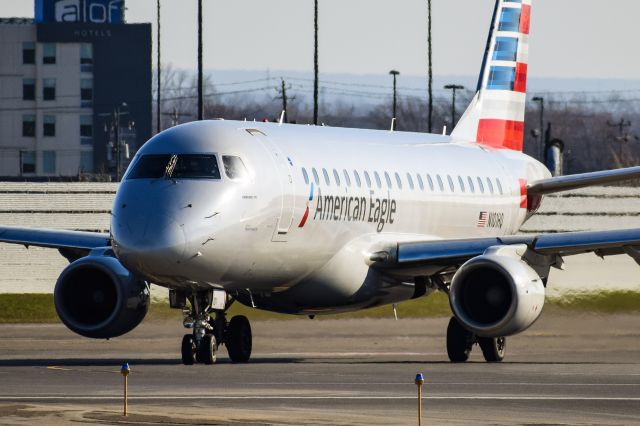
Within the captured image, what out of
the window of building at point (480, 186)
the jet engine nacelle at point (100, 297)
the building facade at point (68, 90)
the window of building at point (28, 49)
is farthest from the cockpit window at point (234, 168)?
the window of building at point (28, 49)

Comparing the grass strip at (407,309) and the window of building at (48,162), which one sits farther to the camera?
the window of building at (48,162)

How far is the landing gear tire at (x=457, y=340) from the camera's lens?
111ft

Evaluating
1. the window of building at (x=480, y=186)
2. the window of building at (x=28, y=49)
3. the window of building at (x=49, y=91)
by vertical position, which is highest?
the window of building at (x=480, y=186)

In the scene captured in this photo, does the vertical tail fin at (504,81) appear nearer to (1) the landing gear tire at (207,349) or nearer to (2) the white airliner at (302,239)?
(2) the white airliner at (302,239)

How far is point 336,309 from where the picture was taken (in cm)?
3359

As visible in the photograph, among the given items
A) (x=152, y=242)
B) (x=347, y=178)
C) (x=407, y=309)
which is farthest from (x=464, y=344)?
(x=407, y=309)

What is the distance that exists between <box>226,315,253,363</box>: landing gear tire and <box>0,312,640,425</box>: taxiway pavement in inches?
12.1

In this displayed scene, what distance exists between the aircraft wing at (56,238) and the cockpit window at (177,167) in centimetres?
577

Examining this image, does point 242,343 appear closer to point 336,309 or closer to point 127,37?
point 336,309

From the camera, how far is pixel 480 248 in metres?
32.6

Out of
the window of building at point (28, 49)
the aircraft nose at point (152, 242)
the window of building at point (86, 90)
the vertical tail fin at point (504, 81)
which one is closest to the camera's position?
the aircraft nose at point (152, 242)

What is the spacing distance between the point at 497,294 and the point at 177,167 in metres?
6.71

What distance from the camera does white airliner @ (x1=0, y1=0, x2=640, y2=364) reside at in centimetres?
2831

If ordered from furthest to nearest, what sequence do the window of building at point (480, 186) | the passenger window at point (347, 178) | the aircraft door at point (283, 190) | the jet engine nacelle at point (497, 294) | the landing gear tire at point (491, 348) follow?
the window of building at point (480, 186)
the landing gear tire at point (491, 348)
the passenger window at point (347, 178)
the jet engine nacelle at point (497, 294)
the aircraft door at point (283, 190)
